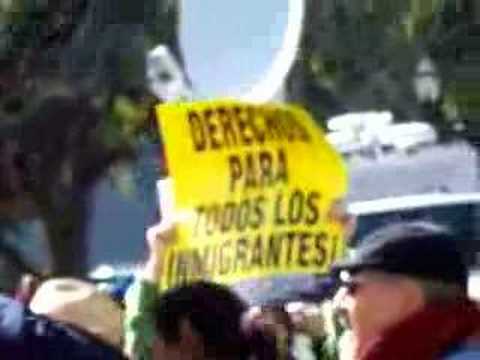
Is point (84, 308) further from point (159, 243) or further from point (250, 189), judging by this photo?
point (250, 189)

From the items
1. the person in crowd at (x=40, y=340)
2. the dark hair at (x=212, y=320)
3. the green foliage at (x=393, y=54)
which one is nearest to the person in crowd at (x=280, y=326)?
the dark hair at (x=212, y=320)

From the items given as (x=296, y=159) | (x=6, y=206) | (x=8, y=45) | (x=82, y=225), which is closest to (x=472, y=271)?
(x=82, y=225)

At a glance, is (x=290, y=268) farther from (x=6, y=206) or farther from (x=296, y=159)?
(x=6, y=206)

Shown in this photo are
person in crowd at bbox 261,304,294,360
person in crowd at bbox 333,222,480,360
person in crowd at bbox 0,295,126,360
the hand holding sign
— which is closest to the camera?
person in crowd at bbox 0,295,126,360

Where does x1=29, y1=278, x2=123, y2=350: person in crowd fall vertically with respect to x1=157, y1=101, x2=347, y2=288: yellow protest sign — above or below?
below

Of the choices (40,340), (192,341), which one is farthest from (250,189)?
(40,340)

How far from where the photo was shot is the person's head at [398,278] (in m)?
3.21

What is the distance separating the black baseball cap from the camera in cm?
324

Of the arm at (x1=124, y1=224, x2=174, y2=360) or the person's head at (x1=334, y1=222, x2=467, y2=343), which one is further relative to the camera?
the arm at (x1=124, y1=224, x2=174, y2=360)

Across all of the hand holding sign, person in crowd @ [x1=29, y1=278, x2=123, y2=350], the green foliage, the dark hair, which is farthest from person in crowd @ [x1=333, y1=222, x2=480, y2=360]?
the green foliage

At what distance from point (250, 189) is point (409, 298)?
1079mm

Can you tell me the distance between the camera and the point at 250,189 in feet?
13.9

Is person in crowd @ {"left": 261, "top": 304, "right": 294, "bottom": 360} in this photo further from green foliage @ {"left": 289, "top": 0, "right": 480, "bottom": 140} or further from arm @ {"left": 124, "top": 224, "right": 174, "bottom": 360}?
green foliage @ {"left": 289, "top": 0, "right": 480, "bottom": 140}

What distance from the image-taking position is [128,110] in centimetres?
801
